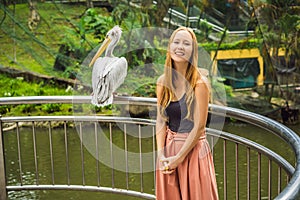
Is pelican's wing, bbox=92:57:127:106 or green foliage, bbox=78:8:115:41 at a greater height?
green foliage, bbox=78:8:115:41

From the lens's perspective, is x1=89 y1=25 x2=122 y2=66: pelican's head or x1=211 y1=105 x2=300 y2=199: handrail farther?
x1=89 y1=25 x2=122 y2=66: pelican's head

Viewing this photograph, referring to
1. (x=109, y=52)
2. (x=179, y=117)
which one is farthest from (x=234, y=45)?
(x=179, y=117)

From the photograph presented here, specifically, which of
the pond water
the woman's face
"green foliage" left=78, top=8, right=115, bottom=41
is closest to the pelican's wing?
the woman's face

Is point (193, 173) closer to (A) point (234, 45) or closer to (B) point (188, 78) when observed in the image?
(B) point (188, 78)

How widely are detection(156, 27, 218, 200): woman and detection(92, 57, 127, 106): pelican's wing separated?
1.32 feet

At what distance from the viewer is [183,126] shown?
1.91 metres

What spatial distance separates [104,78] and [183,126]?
1.76 ft

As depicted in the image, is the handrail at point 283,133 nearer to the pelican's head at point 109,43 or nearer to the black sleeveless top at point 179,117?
the black sleeveless top at point 179,117

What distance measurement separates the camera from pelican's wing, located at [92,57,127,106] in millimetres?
2301

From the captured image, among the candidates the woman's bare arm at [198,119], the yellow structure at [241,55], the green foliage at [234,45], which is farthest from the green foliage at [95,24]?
the woman's bare arm at [198,119]

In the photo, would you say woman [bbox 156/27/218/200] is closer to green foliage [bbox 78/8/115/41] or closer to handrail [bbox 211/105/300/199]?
handrail [bbox 211/105/300/199]

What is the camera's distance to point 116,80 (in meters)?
2.33

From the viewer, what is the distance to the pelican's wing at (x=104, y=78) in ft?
7.55

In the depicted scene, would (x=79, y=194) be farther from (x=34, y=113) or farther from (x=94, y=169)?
(x=34, y=113)
